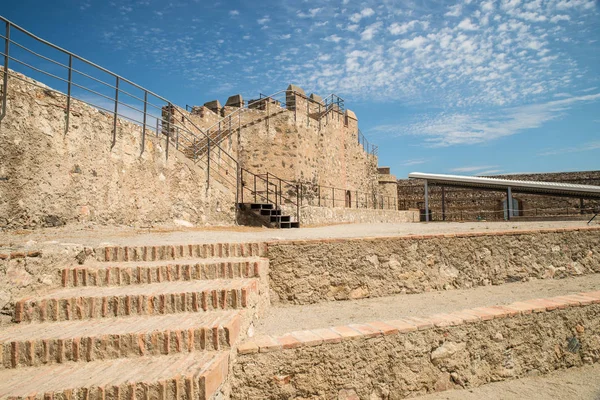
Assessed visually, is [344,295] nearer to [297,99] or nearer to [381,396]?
[381,396]

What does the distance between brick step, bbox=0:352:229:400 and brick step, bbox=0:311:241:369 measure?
2.6 inches

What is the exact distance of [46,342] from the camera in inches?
114

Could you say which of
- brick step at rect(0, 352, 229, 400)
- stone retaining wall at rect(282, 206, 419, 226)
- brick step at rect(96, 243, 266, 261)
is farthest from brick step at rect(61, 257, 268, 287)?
stone retaining wall at rect(282, 206, 419, 226)

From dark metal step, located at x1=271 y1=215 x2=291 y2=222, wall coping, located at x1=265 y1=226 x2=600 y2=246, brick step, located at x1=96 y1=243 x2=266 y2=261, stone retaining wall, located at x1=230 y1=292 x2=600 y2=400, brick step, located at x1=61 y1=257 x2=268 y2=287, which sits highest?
dark metal step, located at x1=271 y1=215 x2=291 y2=222

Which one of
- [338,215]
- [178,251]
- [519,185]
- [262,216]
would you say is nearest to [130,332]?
[178,251]

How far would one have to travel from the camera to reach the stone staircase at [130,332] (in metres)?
2.46

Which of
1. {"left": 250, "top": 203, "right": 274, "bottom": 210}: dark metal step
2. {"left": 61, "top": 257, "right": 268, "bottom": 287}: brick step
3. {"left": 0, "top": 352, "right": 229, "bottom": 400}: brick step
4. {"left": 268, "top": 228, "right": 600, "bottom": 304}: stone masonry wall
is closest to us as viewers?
{"left": 0, "top": 352, "right": 229, "bottom": 400}: brick step

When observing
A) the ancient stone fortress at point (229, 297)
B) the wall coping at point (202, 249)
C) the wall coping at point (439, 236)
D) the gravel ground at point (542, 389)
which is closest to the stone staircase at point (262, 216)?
the ancient stone fortress at point (229, 297)

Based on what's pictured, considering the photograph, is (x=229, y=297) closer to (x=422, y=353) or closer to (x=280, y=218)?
(x=422, y=353)

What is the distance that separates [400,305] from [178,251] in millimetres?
2907

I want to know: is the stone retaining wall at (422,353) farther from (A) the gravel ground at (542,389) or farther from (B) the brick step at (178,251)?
(B) the brick step at (178,251)

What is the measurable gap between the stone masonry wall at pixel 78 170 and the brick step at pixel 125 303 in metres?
2.53

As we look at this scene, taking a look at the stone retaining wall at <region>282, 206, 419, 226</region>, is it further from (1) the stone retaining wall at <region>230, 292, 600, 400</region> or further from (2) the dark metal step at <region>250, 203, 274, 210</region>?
(1) the stone retaining wall at <region>230, 292, 600, 400</region>

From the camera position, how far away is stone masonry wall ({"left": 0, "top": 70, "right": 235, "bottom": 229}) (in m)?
5.37
